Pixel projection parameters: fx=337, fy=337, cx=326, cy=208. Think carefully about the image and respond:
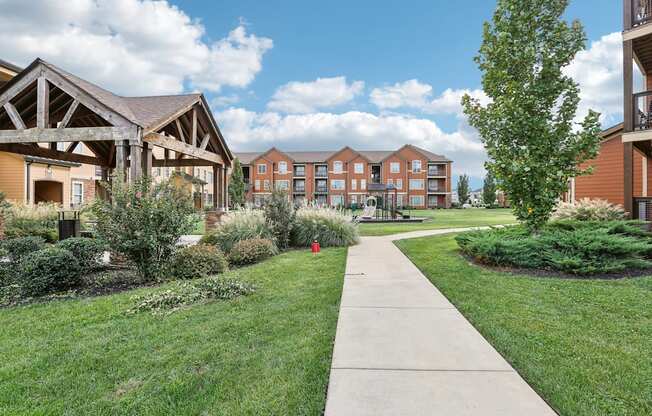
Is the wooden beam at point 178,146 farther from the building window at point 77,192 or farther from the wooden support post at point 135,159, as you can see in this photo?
the building window at point 77,192

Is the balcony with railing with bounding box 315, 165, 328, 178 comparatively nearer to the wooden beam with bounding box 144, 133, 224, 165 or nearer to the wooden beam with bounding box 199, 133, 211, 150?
the wooden beam with bounding box 144, 133, 224, 165

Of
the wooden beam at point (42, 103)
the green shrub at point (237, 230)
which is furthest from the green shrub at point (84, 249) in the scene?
the wooden beam at point (42, 103)

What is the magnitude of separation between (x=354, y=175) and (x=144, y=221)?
48484 millimetres

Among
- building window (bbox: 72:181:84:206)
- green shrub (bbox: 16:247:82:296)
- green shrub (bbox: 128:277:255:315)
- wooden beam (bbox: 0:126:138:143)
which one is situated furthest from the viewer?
building window (bbox: 72:181:84:206)

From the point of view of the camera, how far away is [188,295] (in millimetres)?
4918

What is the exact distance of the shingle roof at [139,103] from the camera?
7691mm

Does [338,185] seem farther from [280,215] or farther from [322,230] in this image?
[280,215]

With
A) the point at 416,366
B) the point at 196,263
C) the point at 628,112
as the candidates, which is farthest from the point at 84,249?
the point at 628,112

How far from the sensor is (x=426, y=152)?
55.4m

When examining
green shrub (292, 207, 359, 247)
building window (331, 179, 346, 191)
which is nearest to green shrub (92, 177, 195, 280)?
green shrub (292, 207, 359, 247)

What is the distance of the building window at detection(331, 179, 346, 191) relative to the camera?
175ft

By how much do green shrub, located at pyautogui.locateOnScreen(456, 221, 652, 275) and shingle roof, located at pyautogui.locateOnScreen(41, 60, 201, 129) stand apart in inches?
316

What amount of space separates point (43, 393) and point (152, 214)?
3.67 metres

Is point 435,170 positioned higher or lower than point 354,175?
higher
